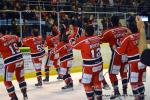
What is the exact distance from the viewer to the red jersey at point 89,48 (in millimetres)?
6445

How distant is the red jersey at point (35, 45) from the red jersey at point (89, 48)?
9.55 feet

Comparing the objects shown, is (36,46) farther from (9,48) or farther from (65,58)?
(9,48)

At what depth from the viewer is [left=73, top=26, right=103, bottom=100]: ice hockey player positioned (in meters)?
6.43

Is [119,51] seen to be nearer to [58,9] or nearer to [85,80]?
[85,80]

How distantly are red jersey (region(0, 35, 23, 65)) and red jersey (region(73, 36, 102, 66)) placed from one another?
1.30 metres

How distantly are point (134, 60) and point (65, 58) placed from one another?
2.77m

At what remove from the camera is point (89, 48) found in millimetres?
6438

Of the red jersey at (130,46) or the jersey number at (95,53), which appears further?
the red jersey at (130,46)

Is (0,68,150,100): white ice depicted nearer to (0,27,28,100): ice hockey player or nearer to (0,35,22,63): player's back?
(0,27,28,100): ice hockey player

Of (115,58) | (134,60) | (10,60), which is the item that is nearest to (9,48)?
(10,60)

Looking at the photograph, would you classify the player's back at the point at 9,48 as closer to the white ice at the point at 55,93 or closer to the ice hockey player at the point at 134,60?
the white ice at the point at 55,93

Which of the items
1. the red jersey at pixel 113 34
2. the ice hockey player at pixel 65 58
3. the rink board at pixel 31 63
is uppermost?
the red jersey at pixel 113 34

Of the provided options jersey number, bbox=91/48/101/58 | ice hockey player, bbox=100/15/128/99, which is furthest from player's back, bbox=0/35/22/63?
ice hockey player, bbox=100/15/128/99

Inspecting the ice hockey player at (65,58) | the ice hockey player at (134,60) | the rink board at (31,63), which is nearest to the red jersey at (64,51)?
the ice hockey player at (65,58)
